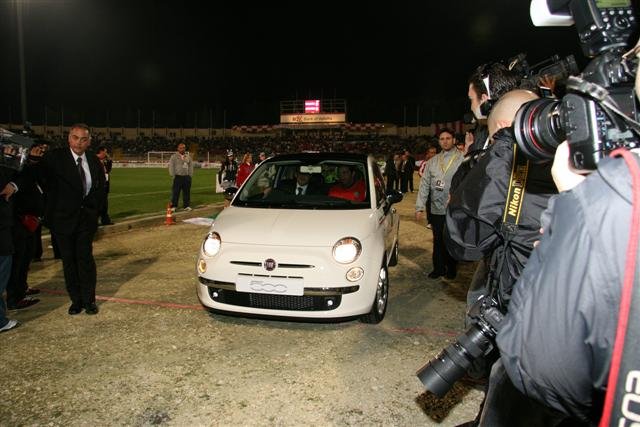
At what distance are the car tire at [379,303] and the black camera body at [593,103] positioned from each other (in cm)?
299

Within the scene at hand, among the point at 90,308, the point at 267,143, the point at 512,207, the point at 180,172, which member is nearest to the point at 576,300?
the point at 512,207

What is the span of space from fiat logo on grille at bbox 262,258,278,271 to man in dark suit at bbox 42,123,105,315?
190cm

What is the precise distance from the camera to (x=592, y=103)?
1.03 meters

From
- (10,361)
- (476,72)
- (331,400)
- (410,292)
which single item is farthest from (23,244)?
(476,72)

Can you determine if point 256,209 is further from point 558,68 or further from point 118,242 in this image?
point 118,242

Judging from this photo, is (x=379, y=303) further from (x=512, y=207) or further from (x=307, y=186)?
(x=512, y=207)

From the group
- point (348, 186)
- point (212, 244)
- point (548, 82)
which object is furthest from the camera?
point (348, 186)

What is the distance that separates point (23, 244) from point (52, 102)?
288 feet

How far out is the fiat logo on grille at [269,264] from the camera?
389 cm

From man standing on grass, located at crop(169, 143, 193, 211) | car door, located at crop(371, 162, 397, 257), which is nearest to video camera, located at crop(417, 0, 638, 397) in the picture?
car door, located at crop(371, 162, 397, 257)

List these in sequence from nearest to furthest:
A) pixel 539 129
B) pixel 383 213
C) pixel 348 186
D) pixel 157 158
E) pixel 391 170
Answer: pixel 539 129 → pixel 383 213 → pixel 348 186 → pixel 391 170 → pixel 157 158

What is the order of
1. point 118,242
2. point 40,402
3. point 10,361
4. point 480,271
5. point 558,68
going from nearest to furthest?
1. point 558,68
2. point 480,271
3. point 40,402
4. point 10,361
5. point 118,242

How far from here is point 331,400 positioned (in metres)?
2.99

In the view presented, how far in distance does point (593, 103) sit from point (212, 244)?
11.8 ft
